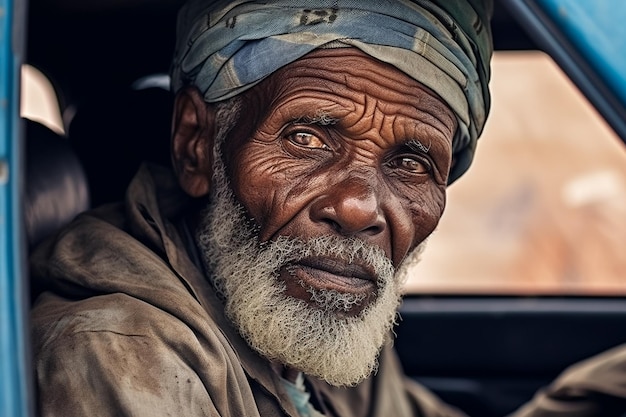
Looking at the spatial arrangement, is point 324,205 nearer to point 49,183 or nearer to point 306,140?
point 306,140

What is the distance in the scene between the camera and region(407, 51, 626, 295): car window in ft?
24.4

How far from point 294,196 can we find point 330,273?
7.8 inches

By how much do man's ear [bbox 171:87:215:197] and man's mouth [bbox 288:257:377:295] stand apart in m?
0.43

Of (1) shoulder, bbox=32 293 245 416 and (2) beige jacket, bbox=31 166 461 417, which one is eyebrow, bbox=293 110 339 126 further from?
(1) shoulder, bbox=32 293 245 416

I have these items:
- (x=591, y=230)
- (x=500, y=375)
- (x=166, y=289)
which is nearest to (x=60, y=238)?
(x=166, y=289)

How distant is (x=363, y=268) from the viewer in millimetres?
2369

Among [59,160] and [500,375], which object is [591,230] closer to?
[500,375]

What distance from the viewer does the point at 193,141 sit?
2678 millimetres

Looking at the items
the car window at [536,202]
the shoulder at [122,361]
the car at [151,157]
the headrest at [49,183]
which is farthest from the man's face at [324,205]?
the car window at [536,202]

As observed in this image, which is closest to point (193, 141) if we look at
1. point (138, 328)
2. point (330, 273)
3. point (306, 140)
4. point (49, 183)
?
point (306, 140)

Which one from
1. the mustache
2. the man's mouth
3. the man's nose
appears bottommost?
the man's mouth

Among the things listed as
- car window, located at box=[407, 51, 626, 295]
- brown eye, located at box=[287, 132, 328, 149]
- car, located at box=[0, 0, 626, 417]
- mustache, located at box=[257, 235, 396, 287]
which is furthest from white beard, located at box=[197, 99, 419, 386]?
car window, located at box=[407, 51, 626, 295]

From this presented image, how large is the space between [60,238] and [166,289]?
36 centimetres

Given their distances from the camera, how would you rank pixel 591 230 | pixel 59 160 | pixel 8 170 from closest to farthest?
1. pixel 8 170
2. pixel 59 160
3. pixel 591 230
